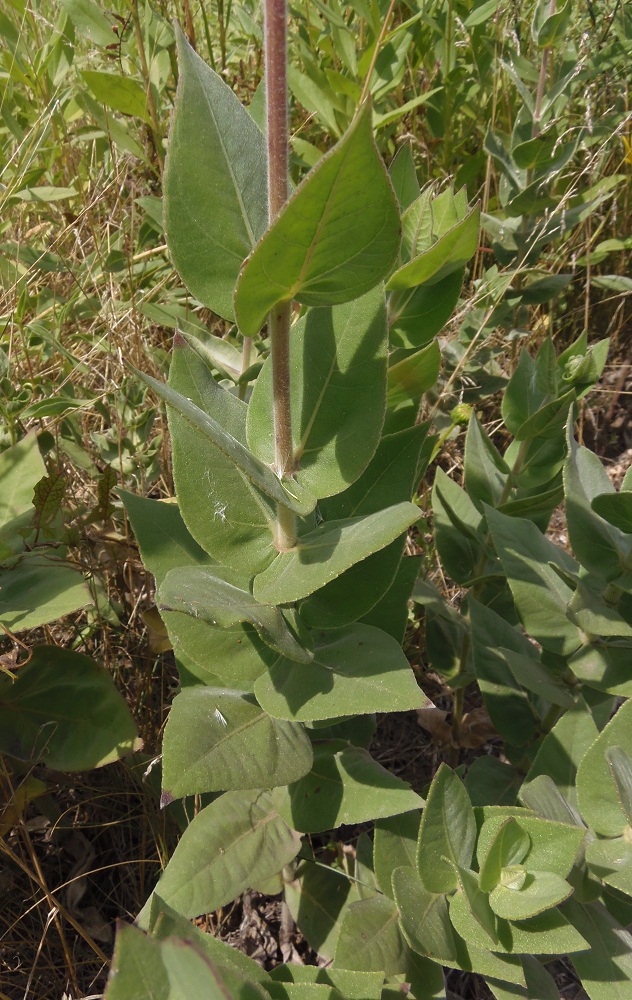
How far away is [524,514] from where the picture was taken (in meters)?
1.95

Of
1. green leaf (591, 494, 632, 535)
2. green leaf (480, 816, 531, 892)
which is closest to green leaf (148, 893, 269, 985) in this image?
green leaf (480, 816, 531, 892)

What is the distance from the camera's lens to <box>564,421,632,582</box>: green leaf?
5.28 feet

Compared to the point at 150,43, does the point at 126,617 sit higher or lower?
lower

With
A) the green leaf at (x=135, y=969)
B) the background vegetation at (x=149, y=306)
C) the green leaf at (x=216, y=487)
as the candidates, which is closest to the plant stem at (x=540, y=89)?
the background vegetation at (x=149, y=306)

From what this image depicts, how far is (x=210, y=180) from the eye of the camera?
106cm

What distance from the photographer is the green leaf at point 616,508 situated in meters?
1.49

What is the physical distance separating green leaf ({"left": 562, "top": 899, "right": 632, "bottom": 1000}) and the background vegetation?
26.7 inches

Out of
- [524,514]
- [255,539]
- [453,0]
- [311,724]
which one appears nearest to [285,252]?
[255,539]

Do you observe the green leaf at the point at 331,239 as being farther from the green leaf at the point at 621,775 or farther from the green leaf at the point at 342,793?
the green leaf at the point at 342,793

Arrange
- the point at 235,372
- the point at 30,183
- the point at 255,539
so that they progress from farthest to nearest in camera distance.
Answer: the point at 30,183, the point at 235,372, the point at 255,539

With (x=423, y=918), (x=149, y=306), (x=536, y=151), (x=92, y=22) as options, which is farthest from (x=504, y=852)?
(x=92, y=22)

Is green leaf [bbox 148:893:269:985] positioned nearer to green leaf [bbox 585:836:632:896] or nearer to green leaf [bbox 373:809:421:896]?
green leaf [bbox 373:809:421:896]

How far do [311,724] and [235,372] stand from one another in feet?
2.72

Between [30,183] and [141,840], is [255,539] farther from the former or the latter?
[30,183]
